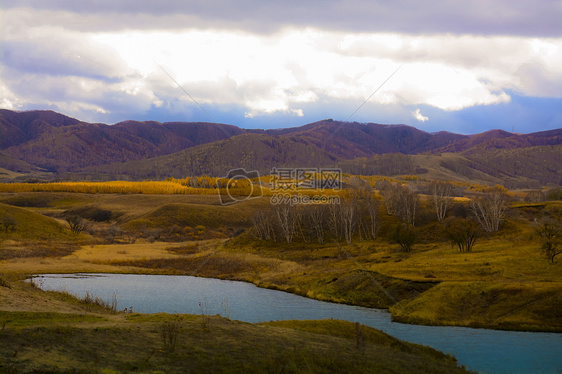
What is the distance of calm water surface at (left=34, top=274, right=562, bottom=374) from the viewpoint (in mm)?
26878

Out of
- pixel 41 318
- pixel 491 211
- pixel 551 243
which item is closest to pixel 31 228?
pixel 41 318

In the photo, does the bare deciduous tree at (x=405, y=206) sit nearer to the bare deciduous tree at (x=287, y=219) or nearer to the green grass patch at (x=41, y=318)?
the bare deciduous tree at (x=287, y=219)

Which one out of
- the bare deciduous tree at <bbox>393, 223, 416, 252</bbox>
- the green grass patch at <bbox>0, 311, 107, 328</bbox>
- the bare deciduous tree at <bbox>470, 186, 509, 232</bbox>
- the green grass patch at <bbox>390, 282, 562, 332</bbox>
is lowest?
the green grass patch at <bbox>390, 282, 562, 332</bbox>

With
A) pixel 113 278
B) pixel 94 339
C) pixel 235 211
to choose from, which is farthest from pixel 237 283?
pixel 235 211

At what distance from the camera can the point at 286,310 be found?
42250 millimetres

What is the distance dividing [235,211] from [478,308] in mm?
108138

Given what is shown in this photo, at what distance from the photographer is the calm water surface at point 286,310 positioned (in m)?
26.9

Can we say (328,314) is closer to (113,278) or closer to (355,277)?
(355,277)

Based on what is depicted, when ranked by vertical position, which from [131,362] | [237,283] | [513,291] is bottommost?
[237,283]

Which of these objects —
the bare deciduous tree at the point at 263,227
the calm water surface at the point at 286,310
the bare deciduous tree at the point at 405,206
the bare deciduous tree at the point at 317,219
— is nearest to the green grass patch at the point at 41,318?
the calm water surface at the point at 286,310

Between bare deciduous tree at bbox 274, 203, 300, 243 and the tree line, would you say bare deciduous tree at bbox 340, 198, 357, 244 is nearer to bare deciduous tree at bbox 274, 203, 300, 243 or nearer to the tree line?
the tree line

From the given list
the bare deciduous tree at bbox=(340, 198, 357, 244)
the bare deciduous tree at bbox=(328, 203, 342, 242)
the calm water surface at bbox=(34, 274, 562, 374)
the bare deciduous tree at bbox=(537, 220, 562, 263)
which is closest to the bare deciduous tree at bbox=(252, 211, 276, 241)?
the bare deciduous tree at bbox=(328, 203, 342, 242)

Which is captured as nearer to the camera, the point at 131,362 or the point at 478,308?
the point at 131,362

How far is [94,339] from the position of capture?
55.4 feet
